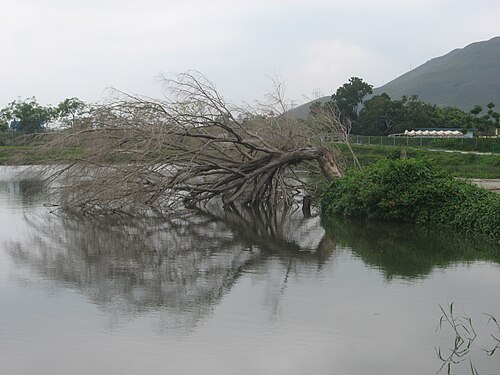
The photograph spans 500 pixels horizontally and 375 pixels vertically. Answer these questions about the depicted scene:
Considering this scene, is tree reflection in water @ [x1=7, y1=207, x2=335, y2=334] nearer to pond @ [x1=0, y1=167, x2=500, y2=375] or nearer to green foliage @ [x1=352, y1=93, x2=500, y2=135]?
pond @ [x1=0, y1=167, x2=500, y2=375]

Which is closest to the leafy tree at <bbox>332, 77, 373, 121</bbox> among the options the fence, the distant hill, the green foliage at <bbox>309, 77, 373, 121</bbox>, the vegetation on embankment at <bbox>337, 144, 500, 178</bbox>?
the green foliage at <bbox>309, 77, 373, 121</bbox>

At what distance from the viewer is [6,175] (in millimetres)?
42594

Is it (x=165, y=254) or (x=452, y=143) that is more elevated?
(x=452, y=143)

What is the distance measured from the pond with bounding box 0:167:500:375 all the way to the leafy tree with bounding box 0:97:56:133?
214 ft

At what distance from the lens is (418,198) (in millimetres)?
17594

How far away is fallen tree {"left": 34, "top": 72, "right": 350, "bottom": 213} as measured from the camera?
1975 centimetres

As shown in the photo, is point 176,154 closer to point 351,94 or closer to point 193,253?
point 193,253

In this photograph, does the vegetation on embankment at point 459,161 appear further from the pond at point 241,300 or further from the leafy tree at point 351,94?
the leafy tree at point 351,94

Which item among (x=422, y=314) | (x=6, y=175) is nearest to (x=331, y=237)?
(x=422, y=314)

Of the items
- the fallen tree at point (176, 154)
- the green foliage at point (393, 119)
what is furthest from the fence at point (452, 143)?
the fallen tree at point (176, 154)

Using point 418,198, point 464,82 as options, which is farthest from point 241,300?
point 464,82

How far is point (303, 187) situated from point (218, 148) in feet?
14.9

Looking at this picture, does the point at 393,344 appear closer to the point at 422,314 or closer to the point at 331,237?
the point at 422,314

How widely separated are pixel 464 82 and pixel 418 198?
131 metres
